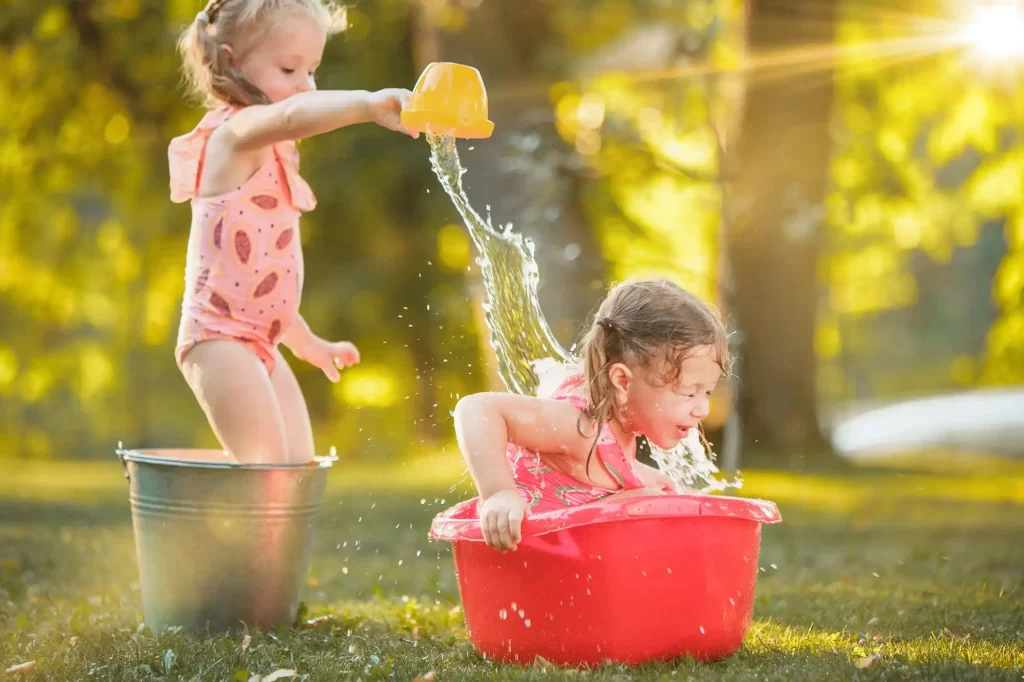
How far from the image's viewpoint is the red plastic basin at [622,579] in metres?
2.69

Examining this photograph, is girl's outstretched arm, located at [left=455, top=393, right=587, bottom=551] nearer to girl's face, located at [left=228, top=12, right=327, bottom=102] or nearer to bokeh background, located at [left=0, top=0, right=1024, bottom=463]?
girl's face, located at [left=228, top=12, right=327, bottom=102]

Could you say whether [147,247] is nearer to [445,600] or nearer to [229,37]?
[445,600]

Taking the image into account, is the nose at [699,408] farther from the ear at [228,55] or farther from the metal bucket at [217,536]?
the ear at [228,55]

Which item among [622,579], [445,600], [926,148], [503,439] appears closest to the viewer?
[622,579]

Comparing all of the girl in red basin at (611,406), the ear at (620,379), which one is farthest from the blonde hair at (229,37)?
the ear at (620,379)

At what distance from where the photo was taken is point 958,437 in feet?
Answer: 68.1

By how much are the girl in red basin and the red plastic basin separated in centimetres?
18

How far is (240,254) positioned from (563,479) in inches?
45.3

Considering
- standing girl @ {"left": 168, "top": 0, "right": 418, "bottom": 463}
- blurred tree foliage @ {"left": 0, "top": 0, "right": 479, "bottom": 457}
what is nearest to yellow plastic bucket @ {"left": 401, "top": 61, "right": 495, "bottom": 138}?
standing girl @ {"left": 168, "top": 0, "right": 418, "bottom": 463}

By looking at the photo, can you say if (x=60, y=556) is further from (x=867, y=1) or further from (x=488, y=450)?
(x=867, y=1)

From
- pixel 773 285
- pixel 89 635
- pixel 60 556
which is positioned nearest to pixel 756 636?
pixel 89 635

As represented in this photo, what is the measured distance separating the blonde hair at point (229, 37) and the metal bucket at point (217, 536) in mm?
1093

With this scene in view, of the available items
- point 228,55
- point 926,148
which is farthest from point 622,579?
point 926,148

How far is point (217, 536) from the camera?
10.7 feet
